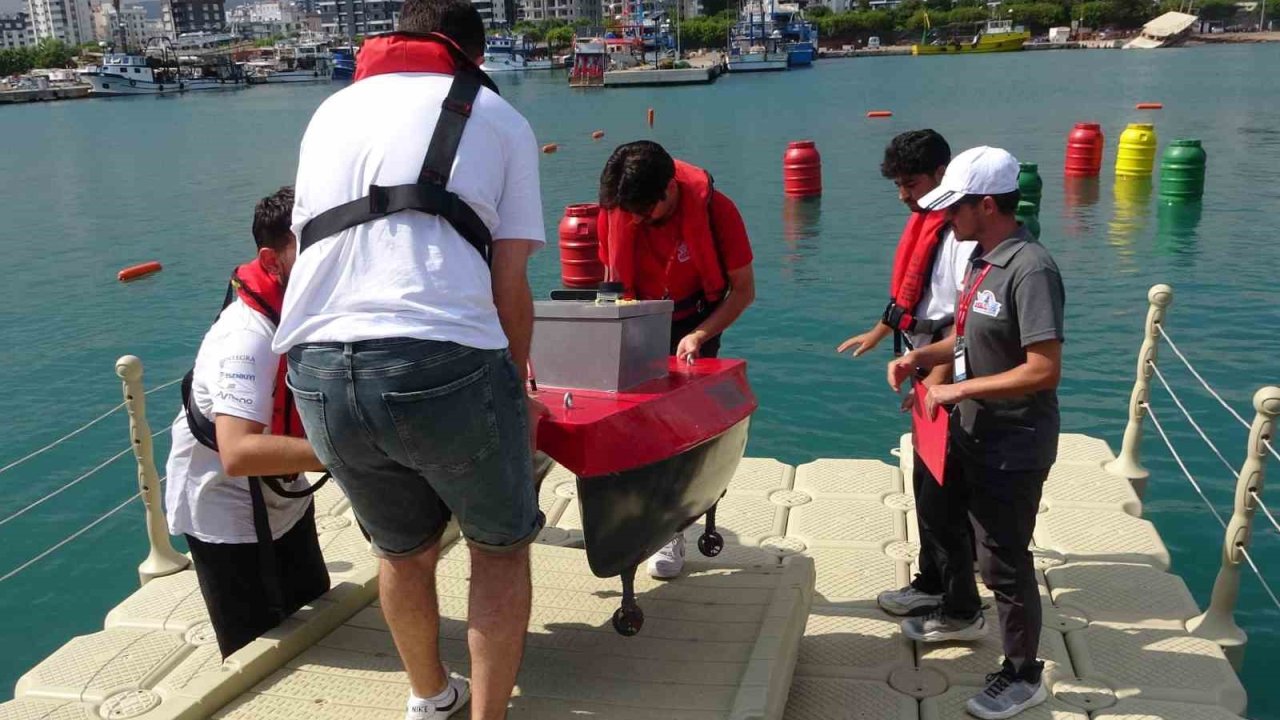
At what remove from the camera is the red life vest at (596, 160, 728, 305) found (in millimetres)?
4293

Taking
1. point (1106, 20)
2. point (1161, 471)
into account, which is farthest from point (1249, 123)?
point (1106, 20)

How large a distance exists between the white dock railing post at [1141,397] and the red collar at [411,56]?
412cm

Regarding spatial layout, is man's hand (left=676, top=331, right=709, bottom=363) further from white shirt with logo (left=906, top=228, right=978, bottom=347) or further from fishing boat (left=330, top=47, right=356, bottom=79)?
fishing boat (left=330, top=47, right=356, bottom=79)

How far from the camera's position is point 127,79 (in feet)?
306

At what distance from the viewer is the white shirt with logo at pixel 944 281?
4105 millimetres

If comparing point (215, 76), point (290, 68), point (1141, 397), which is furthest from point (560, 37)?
point (1141, 397)

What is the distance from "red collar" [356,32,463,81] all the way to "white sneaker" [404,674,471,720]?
1717 mm

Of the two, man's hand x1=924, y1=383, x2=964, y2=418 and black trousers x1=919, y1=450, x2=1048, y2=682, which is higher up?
man's hand x1=924, y1=383, x2=964, y2=418

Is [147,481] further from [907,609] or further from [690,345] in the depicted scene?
[907,609]

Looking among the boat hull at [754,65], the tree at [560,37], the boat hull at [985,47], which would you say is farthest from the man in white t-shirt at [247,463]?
the tree at [560,37]

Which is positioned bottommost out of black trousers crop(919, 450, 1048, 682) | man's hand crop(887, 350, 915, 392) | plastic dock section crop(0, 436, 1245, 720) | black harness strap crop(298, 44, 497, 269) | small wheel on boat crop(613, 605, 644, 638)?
plastic dock section crop(0, 436, 1245, 720)

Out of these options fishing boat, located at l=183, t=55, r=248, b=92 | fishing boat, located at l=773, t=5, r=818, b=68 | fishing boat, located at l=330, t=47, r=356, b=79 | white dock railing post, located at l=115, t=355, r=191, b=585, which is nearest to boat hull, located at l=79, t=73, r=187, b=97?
fishing boat, located at l=183, t=55, r=248, b=92

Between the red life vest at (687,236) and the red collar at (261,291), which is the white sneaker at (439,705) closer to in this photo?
the red collar at (261,291)

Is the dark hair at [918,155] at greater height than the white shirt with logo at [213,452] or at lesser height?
greater
